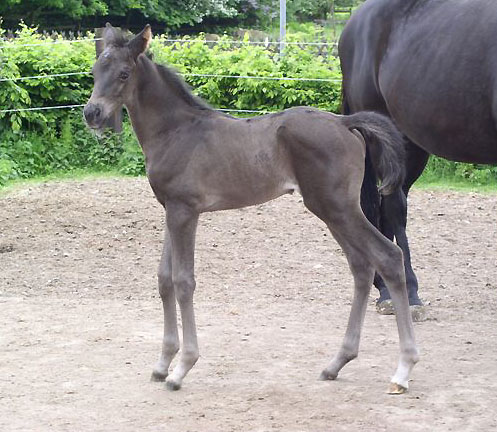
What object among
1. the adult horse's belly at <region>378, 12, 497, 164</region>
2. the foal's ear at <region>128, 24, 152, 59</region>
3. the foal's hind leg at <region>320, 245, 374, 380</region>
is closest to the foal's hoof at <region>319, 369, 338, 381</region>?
the foal's hind leg at <region>320, 245, 374, 380</region>

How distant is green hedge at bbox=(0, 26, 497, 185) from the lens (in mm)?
11203

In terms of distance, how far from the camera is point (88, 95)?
11.7 m

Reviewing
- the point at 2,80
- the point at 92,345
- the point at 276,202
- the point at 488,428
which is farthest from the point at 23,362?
the point at 2,80

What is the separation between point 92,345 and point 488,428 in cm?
243

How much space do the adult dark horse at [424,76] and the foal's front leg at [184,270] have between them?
6.01ft

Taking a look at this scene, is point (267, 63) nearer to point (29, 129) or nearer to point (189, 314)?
point (29, 129)

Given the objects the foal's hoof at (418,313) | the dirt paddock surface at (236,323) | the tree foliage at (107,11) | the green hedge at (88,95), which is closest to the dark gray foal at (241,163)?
the dirt paddock surface at (236,323)

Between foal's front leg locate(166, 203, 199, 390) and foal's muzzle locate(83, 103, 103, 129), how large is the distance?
1.71 feet

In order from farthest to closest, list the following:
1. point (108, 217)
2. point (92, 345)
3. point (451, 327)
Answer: point (108, 217), point (451, 327), point (92, 345)

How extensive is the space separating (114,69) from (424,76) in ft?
6.70

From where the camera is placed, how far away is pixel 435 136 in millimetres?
5578

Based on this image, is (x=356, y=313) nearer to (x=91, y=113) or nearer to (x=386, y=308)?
(x=386, y=308)

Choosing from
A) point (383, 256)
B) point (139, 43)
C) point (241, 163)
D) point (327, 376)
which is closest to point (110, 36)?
point (139, 43)

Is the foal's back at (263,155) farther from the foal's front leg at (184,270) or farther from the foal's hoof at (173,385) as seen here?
the foal's hoof at (173,385)
